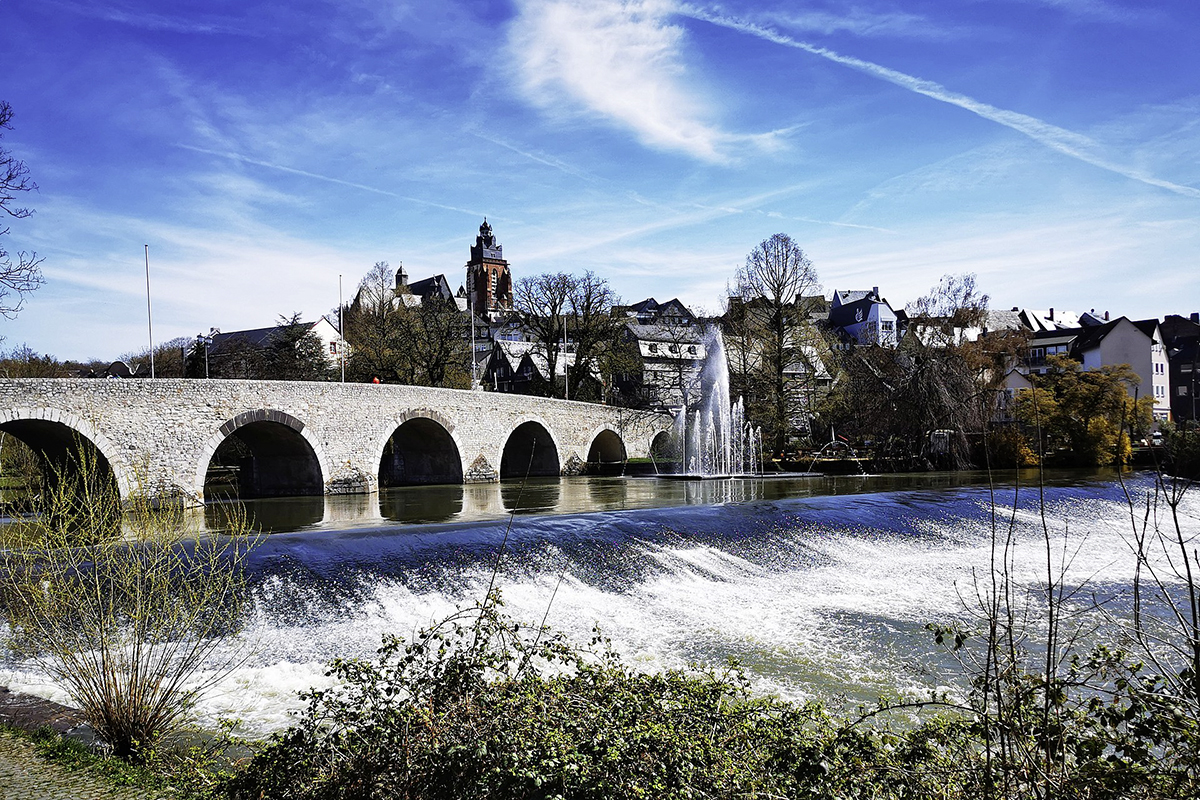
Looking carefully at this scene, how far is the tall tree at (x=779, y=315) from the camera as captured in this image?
107ft

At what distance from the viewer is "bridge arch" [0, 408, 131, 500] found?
60.6ft

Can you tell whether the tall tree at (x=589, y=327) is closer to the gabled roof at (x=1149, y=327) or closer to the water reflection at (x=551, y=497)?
the water reflection at (x=551, y=497)

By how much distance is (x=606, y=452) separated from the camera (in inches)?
1500

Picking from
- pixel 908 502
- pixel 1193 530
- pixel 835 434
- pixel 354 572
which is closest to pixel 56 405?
pixel 354 572

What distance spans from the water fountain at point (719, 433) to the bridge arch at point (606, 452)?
2.80m

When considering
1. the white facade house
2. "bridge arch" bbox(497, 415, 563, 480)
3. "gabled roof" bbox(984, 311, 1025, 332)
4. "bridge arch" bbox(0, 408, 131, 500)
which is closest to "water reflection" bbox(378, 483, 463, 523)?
"bridge arch" bbox(497, 415, 563, 480)

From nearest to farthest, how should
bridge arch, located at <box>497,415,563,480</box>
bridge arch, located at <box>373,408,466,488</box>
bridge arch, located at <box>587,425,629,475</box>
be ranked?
bridge arch, located at <box>373,408,466,488</box>
bridge arch, located at <box>497,415,563,480</box>
bridge arch, located at <box>587,425,629,475</box>

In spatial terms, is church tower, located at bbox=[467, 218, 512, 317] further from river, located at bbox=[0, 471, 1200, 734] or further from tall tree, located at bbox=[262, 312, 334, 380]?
river, located at bbox=[0, 471, 1200, 734]

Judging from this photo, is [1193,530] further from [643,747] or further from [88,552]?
[88,552]

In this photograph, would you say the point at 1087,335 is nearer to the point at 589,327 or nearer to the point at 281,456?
the point at 589,327

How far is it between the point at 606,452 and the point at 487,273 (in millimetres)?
58596

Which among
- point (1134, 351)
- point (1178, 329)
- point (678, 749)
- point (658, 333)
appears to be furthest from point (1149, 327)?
point (678, 749)

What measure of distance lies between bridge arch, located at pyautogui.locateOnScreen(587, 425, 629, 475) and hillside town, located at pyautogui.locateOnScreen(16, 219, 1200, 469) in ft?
8.66

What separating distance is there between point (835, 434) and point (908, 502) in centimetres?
1801
